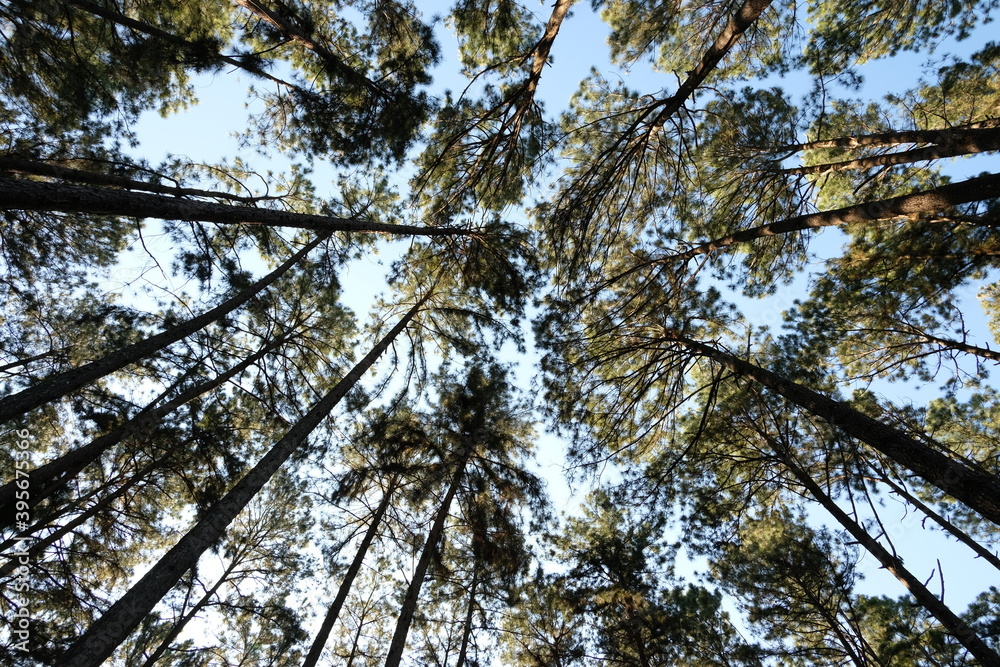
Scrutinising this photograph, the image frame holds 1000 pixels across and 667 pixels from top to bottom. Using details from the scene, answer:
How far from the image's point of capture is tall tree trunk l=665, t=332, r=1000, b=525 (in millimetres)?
3480

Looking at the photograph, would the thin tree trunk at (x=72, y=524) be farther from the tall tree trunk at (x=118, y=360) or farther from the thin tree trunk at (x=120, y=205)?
the thin tree trunk at (x=120, y=205)

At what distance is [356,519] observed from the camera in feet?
29.8

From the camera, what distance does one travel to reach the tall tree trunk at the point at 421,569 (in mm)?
6598

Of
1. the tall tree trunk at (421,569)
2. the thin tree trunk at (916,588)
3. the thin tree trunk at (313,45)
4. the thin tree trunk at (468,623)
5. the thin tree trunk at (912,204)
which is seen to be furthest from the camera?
the thin tree trunk at (468,623)

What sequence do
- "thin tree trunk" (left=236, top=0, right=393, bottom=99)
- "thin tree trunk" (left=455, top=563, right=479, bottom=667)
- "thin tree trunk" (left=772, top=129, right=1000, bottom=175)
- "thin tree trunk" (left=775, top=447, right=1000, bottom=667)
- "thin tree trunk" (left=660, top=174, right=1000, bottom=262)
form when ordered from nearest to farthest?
"thin tree trunk" (left=660, top=174, right=1000, bottom=262) < "thin tree trunk" (left=772, top=129, right=1000, bottom=175) < "thin tree trunk" (left=775, top=447, right=1000, bottom=667) < "thin tree trunk" (left=236, top=0, right=393, bottom=99) < "thin tree trunk" (left=455, top=563, right=479, bottom=667)

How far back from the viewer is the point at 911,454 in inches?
160

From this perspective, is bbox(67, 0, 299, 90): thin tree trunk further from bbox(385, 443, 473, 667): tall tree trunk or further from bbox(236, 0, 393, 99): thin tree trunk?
bbox(385, 443, 473, 667): tall tree trunk

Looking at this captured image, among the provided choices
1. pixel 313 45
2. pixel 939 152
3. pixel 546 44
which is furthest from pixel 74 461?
pixel 939 152

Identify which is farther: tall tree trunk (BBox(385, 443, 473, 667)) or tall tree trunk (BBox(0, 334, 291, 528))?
tall tree trunk (BBox(385, 443, 473, 667))

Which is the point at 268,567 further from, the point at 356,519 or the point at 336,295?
the point at 336,295

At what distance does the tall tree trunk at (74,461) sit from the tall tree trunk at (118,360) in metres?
0.85

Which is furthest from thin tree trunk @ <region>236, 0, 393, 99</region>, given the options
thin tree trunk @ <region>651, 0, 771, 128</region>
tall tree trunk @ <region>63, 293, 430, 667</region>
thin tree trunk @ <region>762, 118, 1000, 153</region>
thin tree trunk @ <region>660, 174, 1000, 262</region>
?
thin tree trunk @ <region>762, 118, 1000, 153</region>

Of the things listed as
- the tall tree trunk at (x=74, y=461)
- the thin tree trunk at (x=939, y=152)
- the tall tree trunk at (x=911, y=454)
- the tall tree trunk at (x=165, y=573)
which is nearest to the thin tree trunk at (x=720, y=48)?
the thin tree trunk at (x=939, y=152)

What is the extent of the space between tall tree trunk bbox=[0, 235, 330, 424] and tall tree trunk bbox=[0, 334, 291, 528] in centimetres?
85
